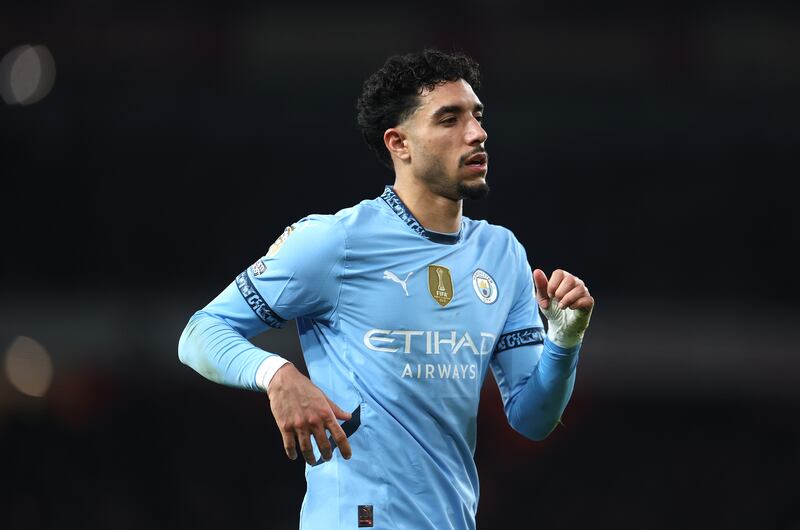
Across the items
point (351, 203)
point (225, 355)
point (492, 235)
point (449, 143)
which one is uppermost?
point (351, 203)

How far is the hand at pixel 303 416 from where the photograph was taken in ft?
7.71

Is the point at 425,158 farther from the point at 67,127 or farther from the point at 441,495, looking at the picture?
the point at 67,127

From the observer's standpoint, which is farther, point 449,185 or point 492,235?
point 492,235

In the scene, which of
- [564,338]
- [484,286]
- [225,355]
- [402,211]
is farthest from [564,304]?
[225,355]

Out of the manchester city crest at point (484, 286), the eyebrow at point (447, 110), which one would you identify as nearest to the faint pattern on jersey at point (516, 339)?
the manchester city crest at point (484, 286)

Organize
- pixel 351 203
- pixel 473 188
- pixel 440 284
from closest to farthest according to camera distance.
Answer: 1. pixel 440 284
2. pixel 473 188
3. pixel 351 203

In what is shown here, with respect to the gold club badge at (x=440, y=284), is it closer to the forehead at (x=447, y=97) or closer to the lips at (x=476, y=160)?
the lips at (x=476, y=160)

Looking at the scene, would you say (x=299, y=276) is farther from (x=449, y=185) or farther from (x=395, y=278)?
(x=449, y=185)

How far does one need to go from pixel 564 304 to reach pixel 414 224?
534mm

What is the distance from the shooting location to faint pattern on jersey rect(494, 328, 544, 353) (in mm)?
3041

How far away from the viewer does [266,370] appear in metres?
2.50

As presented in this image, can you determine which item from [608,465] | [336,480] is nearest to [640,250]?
[608,465]

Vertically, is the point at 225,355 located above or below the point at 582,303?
below

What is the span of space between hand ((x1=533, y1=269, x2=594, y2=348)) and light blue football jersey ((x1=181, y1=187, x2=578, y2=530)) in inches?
2.1
